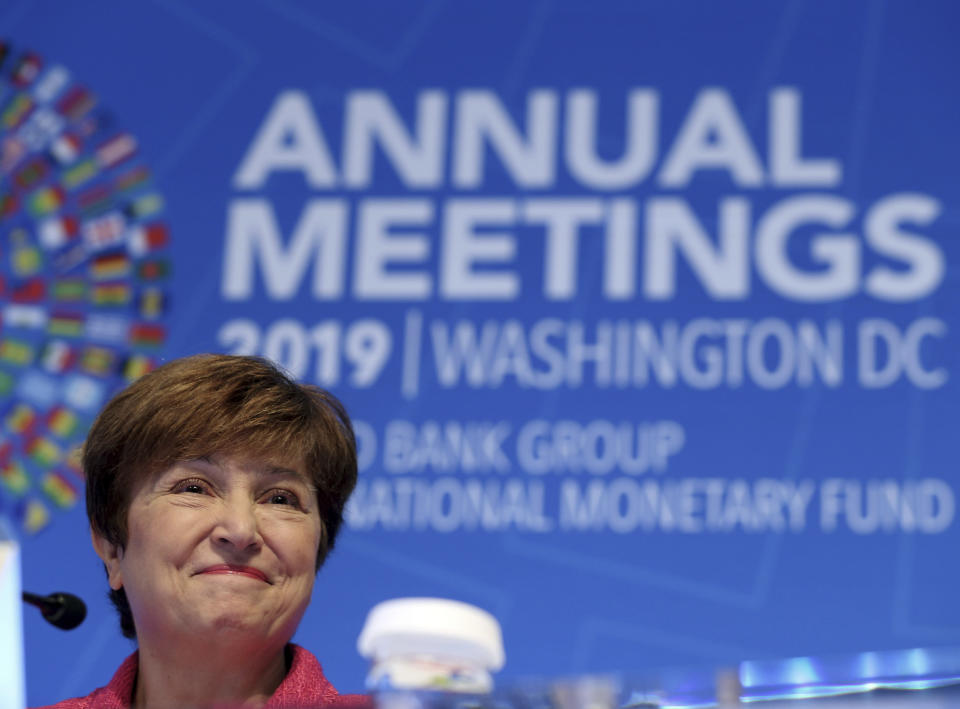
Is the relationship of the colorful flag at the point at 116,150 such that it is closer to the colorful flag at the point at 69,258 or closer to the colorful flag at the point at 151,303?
the colorful flag at the point at 69,258

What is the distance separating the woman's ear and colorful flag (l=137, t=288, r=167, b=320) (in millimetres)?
1423

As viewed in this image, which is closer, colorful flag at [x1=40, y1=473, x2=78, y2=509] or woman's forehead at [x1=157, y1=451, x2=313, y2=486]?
woman's forehead at [x1=157, y1=451, x2=313, y2=486]

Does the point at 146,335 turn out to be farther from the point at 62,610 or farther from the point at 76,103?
the point at 62,610

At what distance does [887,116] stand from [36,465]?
5.36 feet

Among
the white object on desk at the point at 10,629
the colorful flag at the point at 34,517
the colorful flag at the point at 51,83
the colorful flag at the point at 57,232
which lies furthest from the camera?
the colorful flag at the point at 51,83

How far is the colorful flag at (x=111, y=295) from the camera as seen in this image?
9.23 feet

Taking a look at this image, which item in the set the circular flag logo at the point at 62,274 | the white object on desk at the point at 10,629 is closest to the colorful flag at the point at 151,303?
the circular flag logo at the point at 62,274

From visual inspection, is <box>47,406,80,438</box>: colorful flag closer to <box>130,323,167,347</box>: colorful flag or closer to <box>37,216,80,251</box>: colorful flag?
<box>130,323,167,347</box>: colorful flag

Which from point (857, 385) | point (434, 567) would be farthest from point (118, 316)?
point (857, 385)

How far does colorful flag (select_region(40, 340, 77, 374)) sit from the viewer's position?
2787 mm

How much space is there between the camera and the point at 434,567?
250 centimetres

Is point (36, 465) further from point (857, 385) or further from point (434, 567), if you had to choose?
point (857, 385)

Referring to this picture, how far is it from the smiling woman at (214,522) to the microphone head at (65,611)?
44cm

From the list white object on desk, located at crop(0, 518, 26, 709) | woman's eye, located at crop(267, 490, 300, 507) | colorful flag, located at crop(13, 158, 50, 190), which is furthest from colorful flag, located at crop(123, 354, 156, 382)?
white object on desk, located at crop(0, 518, 26, 709)
